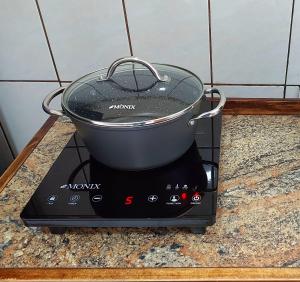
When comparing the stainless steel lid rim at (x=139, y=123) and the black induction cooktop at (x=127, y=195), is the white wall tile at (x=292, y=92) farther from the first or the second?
the stainless steel lid rim at (x=139, y=123)

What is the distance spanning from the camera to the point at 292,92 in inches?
36.4

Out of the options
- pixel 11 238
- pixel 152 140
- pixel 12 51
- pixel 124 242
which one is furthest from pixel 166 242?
pixel 12 51

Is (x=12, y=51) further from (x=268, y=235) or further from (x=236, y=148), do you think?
(x=268, y=235)

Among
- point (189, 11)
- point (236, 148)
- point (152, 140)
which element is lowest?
point (236, 148)

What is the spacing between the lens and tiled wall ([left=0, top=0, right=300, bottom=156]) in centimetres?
85

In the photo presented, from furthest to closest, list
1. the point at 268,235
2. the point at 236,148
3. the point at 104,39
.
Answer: the point at 104,39 → the point at 236,148 → the point at 268,235

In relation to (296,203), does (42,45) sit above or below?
above

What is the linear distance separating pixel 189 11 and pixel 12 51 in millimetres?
516

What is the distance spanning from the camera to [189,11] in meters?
0.86

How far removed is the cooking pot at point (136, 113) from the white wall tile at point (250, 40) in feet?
0.68


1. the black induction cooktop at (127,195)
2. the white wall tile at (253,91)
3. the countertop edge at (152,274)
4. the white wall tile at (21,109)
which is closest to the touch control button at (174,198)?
the black induction cooktop at (127,195)

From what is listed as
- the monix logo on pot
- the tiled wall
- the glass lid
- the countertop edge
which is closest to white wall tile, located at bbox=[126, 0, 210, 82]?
the tiled wall

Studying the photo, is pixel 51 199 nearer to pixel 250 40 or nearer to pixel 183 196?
pixel 183 196

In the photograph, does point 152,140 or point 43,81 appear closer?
point 152,140
